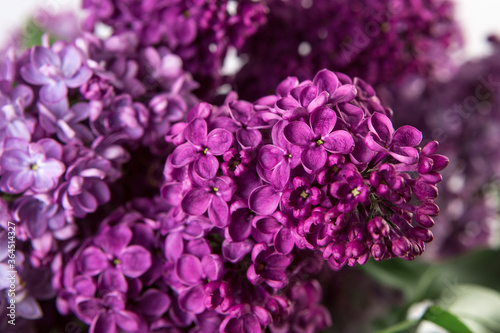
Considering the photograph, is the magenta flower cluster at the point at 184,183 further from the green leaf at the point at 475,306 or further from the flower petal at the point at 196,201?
the green leaf at the point at 475,306

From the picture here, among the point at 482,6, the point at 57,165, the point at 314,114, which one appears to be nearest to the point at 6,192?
the point at 57,165

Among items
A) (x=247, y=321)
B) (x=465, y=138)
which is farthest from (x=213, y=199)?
(x=465, y=138)

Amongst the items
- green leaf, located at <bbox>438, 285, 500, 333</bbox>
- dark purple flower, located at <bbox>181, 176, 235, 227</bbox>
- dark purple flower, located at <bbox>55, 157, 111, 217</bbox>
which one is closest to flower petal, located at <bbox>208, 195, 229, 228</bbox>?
dark purple flower, located at <bbox>181, 176, 235, 227</bbox>

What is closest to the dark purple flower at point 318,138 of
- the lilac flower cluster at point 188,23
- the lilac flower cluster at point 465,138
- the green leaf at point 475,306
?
the lilac flower cluster at point 188,23

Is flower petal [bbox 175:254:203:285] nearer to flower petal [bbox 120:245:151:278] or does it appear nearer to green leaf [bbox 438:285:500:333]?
flower petal [bbox 120:245:151:278]

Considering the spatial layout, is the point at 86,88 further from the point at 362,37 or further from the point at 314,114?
the point at 362,37

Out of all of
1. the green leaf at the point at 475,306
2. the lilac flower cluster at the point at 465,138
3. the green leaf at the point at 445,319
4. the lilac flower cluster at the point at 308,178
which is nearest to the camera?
the lilac flower cluster at the point at 308,178

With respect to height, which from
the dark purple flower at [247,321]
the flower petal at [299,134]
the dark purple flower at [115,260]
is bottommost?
the dark purple flower at [115,260]

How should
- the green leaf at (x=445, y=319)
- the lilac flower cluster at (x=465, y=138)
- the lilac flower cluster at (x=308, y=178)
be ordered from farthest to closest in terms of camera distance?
the lilac flower cluster at (x=465, y=138) → the green leaf at (x=445, y=319) → the lilac flower cluster at (x=308, y=178)
